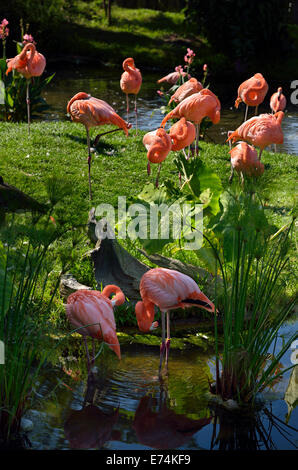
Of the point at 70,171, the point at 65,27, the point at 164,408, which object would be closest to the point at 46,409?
the point at 164,408

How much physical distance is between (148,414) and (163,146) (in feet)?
8.57

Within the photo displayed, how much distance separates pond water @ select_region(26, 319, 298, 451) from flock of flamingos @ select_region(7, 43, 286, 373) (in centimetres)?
14

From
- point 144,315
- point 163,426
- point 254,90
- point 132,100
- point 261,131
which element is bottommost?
point 163,426

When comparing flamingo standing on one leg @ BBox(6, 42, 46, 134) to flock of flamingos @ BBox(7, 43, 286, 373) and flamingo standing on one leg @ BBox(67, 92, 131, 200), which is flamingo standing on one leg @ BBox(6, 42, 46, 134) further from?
flamingo standing on one leg @ BBox(67, 92, 131, 200)

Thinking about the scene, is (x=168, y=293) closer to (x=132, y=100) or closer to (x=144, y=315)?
(x=144, y=315)

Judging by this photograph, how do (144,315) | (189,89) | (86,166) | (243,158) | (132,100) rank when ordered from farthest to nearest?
(132,100)
(86,166)
(189,89)
(243,158)
(144,315)

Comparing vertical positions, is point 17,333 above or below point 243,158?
below

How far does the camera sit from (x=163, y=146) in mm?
5078

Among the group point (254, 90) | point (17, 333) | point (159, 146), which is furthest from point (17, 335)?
point (254, 90)

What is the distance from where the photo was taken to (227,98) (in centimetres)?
1243

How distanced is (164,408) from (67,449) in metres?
0.54

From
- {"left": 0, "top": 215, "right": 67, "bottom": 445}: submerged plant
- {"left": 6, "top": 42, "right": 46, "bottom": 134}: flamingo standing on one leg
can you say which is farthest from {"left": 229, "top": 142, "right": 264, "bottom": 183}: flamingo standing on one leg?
{"left": 6, "top": 42, "right": 46, "bottom": 134}: flamingo standing on one leg

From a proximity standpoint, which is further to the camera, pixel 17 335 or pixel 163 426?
pixel 163 426

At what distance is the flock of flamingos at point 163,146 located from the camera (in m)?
3.22
